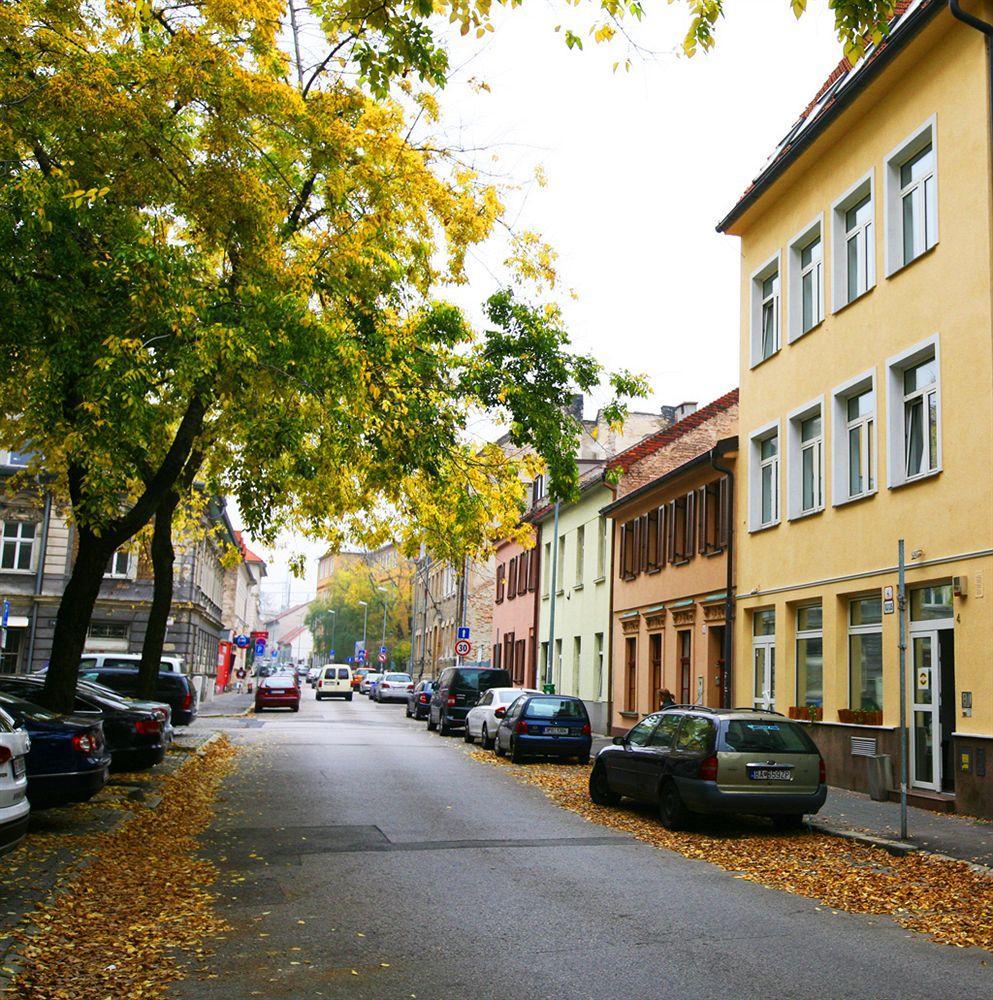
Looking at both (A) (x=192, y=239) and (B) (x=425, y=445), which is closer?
(A) (x=192, y=239)

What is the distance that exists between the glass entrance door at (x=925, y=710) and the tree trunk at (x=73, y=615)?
11245mm

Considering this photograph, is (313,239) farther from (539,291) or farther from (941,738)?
(941,738)

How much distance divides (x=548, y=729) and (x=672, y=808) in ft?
31.1

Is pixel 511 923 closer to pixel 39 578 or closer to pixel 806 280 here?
pixel 806 280

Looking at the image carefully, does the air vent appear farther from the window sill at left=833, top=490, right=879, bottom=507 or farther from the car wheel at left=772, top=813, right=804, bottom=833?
the car wheel at left=772, top=813, right=804, bottom=833

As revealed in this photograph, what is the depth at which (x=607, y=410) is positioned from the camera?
18.1 meters

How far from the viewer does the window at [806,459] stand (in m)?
20.0

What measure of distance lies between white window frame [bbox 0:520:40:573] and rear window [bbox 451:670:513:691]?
2265cm

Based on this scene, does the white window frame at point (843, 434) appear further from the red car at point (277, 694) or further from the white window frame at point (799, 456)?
the red car at point (277, 694)

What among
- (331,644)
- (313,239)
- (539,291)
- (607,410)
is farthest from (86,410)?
(331,644)

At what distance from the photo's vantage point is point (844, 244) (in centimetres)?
1964

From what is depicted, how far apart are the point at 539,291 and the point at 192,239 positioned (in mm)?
5531

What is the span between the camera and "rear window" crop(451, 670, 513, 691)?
32.0m

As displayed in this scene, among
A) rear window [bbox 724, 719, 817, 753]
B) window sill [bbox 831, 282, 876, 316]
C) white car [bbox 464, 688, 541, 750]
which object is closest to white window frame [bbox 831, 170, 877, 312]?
window sill [bbox 831, 282, 876, 316]
